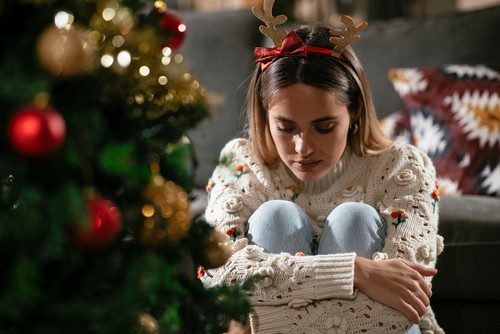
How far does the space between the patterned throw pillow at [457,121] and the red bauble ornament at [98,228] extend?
4.83ft

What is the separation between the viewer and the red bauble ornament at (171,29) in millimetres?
937

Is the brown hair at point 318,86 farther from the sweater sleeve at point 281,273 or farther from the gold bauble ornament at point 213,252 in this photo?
the gold bauble ornament at point 213,252

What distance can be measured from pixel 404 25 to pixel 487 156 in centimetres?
61

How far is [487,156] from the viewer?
2.01 meters

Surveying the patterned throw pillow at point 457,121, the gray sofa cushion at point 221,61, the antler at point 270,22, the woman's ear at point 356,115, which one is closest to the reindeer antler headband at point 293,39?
the antler at point 270,22

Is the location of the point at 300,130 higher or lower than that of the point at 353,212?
higher

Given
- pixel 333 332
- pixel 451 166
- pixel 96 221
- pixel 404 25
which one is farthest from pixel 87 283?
pixel 404 25

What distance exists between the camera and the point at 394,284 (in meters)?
1.31

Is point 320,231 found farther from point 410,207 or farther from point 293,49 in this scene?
point 293,49

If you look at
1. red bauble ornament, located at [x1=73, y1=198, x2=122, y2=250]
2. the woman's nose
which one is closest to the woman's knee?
the woman's nose

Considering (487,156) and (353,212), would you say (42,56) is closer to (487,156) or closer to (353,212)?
(353,212)

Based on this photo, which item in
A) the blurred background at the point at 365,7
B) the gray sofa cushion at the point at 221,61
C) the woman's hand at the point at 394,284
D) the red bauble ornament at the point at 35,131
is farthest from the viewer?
the blurred background at the point at 365,7

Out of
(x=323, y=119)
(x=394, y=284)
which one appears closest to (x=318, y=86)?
(x=323, y=119)

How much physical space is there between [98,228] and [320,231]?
35.6 inches
